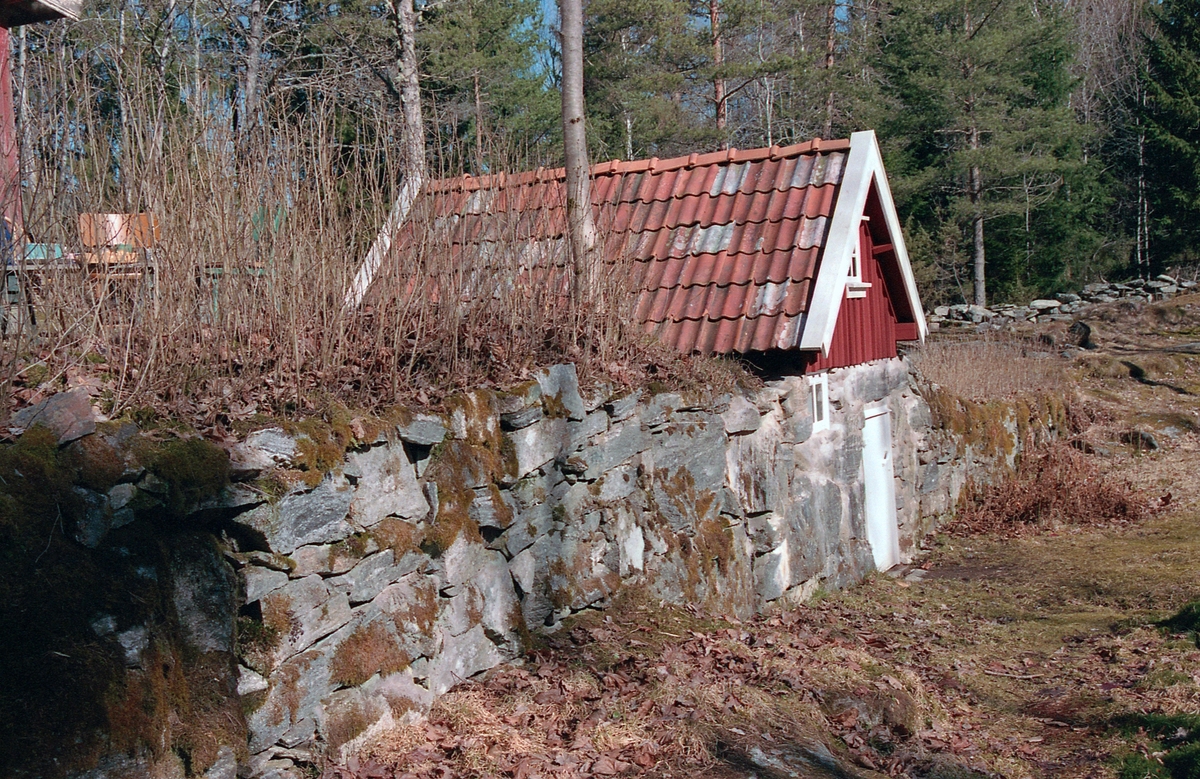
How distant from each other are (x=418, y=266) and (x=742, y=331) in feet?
11.5

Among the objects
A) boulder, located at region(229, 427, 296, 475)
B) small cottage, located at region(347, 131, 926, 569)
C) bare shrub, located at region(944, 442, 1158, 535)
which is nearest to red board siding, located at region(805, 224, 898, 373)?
small cottage, located at region(347, 131, 926, 569)

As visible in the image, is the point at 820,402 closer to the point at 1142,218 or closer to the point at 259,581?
the point at 259,581

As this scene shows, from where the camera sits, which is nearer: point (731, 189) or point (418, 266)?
point (418, 266)

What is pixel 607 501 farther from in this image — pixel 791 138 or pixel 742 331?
pixel 791 138

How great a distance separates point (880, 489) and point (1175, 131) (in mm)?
22978

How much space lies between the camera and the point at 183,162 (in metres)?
4.48

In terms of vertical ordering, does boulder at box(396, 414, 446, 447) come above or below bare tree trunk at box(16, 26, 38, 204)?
below

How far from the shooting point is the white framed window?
9023 millimetres

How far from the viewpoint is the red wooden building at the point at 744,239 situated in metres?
8.09

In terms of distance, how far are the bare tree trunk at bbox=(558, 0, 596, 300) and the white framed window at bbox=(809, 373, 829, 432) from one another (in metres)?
2.87

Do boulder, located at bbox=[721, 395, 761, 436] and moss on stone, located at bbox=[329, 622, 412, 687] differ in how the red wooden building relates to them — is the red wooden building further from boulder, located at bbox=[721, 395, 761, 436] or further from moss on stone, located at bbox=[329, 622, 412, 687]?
moss on stone, located at bbox=[329, 622, 412, 687]

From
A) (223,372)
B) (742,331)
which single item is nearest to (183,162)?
(223,372)

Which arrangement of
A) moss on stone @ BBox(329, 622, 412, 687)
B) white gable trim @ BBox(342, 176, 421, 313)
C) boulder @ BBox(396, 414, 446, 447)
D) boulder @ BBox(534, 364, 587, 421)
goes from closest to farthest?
moss on stone @ BBox(329, 622, 412, 687) < boulder @ BBox(396, 414, 446, 447) < white gable trim @ BBox(342, 176, 421, 313) < boulder @ BBox(534, 364, 587, 421)

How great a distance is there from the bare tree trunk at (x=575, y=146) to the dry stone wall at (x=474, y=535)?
4.23 ft
